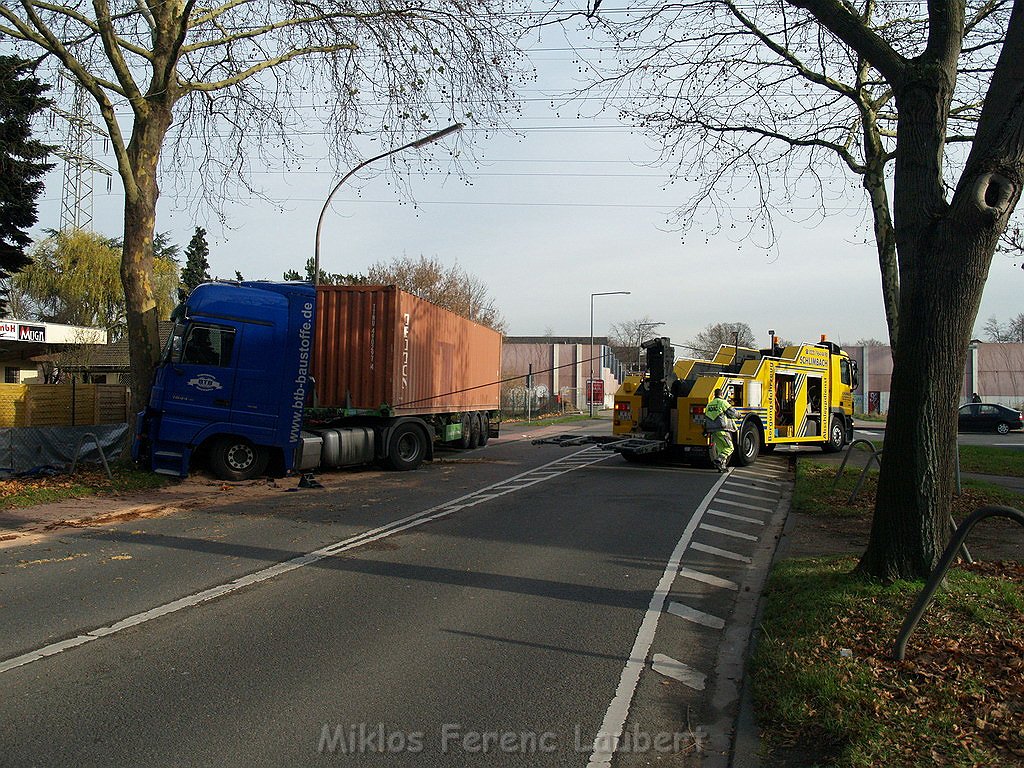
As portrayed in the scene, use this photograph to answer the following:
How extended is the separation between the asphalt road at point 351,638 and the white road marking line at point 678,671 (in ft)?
0.21

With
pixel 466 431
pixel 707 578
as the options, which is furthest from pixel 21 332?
pixel 707 578

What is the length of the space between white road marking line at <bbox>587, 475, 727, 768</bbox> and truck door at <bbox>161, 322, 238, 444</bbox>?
30.1 ft

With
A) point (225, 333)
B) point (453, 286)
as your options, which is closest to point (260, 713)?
point (225, 333)

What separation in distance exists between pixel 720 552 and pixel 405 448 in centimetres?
989

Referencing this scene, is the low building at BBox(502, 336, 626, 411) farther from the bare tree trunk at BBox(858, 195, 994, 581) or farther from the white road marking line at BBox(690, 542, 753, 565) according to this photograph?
the bare tree trunk at BBox(858, 195, 994, 581)

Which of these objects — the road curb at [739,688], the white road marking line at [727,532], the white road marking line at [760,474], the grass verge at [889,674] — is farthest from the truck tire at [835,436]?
the grass verge at [889,674]

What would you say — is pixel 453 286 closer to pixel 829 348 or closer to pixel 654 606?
pixel 829 348

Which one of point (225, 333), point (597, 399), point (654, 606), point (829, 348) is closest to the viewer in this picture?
point (654, 606)

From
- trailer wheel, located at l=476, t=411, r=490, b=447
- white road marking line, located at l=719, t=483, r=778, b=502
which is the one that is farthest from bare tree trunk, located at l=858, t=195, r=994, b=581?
trailer wheel, located at l=476, t=411, r=490, b=447

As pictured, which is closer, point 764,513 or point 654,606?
point 654,606

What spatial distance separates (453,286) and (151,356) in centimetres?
3572

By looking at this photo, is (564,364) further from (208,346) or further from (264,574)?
(264,574)

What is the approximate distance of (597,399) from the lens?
197ft

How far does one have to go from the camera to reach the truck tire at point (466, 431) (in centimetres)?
2217
